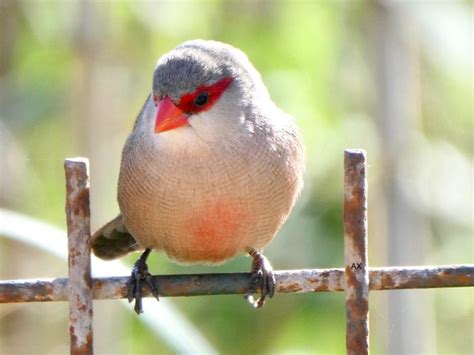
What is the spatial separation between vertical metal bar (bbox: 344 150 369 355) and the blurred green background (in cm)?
270

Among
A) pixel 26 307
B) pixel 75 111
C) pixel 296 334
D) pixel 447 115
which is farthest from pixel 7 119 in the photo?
pixel 447 115

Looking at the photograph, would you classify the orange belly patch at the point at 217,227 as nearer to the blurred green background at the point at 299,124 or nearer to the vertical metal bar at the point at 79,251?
the vertical metal bar at the point at 79,251

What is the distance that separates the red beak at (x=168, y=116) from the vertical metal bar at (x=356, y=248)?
91cm

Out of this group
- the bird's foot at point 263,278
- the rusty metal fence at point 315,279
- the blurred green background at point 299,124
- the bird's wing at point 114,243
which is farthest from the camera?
the blurred green background at point 299,124

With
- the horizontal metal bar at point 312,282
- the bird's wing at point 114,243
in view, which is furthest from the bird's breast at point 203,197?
the horizontal metal bar at point 312,282

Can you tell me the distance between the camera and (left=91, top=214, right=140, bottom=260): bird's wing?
331 cm

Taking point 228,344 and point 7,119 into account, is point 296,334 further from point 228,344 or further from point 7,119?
point 7,119

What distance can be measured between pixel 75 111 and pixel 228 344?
142cm

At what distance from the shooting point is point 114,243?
132 inches

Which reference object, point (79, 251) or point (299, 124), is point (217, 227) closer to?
point (79, 251)

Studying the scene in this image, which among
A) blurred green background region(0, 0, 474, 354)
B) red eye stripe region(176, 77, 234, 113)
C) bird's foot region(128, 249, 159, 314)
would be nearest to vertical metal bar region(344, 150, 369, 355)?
bird's foot region(128, 249, 159, 314)

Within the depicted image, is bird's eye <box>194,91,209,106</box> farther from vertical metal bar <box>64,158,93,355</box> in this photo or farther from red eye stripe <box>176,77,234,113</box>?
vertical metal bar <box>64,158,93,355</box>

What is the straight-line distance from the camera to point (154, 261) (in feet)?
18.1

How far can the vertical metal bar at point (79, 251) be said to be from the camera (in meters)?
2.05
